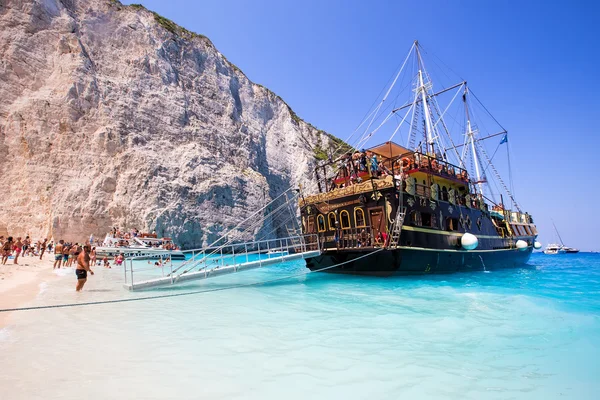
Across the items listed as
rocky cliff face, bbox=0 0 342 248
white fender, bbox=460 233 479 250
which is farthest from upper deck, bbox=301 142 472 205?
rocky cliff face, bbox=0 0 342 248

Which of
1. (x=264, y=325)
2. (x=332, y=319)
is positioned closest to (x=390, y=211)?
(x=332, y=319)

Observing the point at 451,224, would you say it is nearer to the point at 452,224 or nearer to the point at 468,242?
the point at 452,224

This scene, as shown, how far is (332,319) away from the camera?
7.70 meters

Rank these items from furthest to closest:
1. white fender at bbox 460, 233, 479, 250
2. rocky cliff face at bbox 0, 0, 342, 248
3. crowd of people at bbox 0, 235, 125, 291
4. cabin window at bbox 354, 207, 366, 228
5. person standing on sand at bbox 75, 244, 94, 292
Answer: rocky cliff face at bbox 0, 0, 342, 248, white fender at bbox 460, 233, 479, 250, cabin window at bbox 354, 207, 366, 228, crowd of people at bbox 0, 235, 125, 291, person standing on sand at bbox 75, 244, 94, 292

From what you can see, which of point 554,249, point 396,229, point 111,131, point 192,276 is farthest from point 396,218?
point 554,249

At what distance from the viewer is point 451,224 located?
17.8 meters

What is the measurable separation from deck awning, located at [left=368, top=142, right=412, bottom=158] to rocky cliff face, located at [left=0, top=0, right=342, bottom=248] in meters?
24.6

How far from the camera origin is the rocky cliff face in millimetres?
33834

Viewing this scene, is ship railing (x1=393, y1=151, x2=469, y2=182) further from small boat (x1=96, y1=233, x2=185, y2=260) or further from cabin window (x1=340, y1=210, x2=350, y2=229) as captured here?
small boat (x1=96, y1=233, x2=185, y2=260)

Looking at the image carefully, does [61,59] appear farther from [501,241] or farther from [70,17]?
[501,241]

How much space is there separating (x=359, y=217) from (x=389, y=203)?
1.69m

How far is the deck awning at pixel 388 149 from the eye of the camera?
19.0m

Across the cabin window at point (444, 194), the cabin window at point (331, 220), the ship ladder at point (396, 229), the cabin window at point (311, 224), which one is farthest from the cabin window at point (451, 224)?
the cabin window at point (311, 224)

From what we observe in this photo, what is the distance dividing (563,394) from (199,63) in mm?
51328
